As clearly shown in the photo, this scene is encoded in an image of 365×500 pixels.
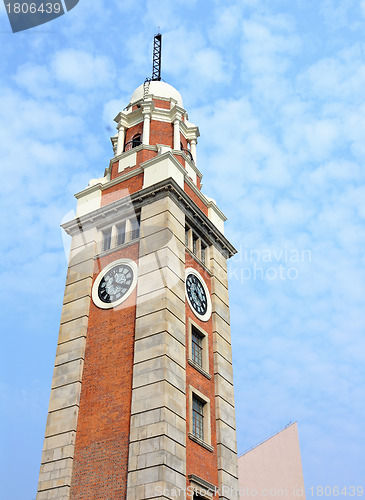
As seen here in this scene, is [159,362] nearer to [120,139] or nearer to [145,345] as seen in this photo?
[145,345]

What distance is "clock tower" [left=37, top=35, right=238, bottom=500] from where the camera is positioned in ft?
78.6

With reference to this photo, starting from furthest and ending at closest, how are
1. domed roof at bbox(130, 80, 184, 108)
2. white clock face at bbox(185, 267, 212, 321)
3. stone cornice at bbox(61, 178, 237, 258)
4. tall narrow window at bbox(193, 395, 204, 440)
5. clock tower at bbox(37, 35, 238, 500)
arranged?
domed roof at bbox(130, 80, 184, 108) < stone cornice at bbox(61, 178, 237, 258) < white clock face at bbox(185, 267, 212, 321) < tall narrow window at bbox(193, 395, 204, 440) < clock tower at bbox(37, 35, 238, 500)

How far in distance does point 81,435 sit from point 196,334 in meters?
7.37

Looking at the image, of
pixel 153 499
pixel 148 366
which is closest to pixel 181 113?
pixel 148 366

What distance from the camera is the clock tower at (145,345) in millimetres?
23953

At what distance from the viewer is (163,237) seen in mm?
29391

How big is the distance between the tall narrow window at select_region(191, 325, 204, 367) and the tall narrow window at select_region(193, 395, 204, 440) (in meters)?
1.99

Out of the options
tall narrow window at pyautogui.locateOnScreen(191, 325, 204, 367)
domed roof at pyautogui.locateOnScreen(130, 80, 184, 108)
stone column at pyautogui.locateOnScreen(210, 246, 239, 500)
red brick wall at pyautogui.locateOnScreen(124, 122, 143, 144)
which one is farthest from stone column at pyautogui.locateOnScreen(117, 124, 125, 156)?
tall narrow window at pyautogui.locateOnScreen(191, 325, 204, 367)

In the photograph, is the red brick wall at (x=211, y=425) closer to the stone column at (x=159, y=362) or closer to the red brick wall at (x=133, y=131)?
the stone column at (x=159, y=362)

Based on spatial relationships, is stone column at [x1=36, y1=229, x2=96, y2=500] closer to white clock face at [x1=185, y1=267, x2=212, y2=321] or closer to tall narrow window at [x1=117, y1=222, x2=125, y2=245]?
tall narrow window at [x1=117, y1=222, x2=125, y2=245]

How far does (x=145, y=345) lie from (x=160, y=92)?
807 inches

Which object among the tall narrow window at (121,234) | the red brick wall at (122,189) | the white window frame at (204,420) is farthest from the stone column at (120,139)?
the white window frame at (204,420)

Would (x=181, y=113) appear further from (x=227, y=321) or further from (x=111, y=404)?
(x=111, y=404)

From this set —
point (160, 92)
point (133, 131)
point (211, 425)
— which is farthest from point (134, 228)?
point (160, 92)
